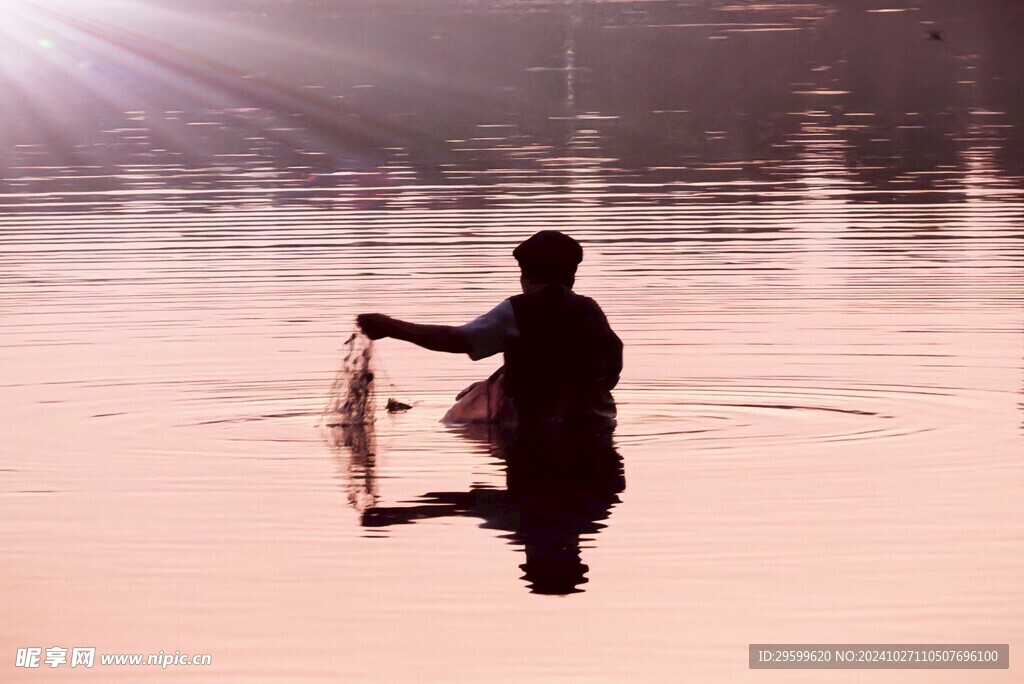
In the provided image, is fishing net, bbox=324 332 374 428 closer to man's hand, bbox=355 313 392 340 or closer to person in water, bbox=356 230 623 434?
person in water, bbox=356 230 623 434

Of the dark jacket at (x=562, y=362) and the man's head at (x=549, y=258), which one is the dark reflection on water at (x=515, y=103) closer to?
the dark jacket at (x=562, y=362)

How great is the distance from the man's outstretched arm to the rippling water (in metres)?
0.65

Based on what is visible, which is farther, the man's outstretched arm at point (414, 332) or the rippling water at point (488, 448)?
the man's outstretched arm at point (414, 332)

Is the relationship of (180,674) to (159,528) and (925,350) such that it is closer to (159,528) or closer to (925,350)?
(159,528)

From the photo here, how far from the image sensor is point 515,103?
61.2 metres

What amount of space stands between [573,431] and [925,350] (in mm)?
4278

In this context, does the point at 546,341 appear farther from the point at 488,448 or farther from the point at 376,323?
the point at 376,323

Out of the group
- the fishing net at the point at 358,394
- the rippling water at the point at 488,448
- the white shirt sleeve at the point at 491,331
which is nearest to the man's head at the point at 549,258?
the white shirt sleeve at the point at 491,331

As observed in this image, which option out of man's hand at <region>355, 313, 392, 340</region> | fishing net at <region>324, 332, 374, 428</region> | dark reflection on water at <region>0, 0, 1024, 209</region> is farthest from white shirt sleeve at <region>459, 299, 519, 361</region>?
dark reflection on water at <region>0, 0, 1024, 209</region>

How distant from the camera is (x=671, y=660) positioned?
809 cm

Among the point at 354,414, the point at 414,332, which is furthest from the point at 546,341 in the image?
the point at 354,414

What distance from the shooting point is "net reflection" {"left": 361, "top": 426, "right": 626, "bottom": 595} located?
9594 mm

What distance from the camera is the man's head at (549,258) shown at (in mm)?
12117

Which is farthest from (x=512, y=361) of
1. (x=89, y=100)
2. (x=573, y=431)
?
(x=89, y=100)
